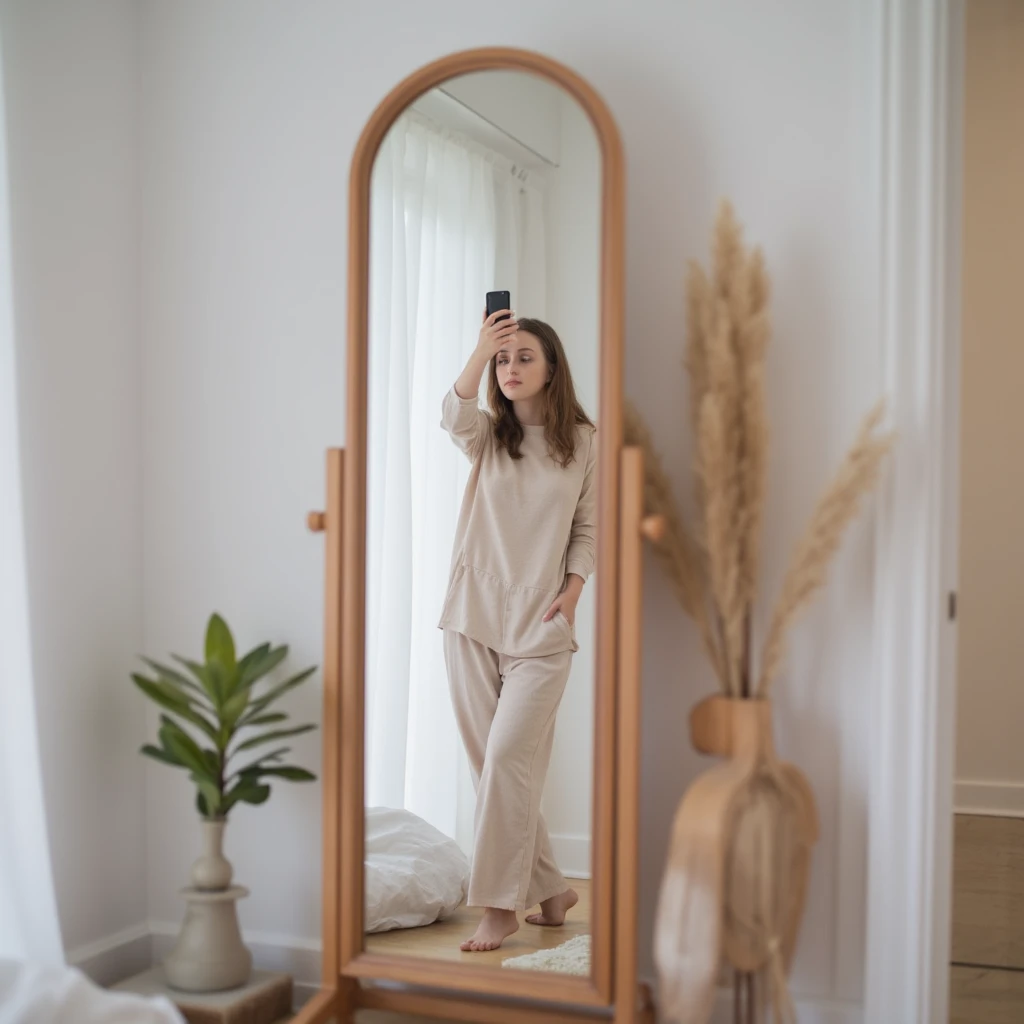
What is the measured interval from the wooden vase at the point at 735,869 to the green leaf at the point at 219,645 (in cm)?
83

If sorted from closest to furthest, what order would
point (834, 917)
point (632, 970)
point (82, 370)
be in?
1. point (632, 970)
2. point (834, 917)
3. point (82, 370)

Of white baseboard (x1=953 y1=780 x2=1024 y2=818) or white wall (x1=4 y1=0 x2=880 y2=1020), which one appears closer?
white wall (x1=4 y1=0 x2=880 y2=1020)

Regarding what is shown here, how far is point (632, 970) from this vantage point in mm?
1633

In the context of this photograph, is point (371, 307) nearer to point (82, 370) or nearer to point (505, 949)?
point (82, 370)

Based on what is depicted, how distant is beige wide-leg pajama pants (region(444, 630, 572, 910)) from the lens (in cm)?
175

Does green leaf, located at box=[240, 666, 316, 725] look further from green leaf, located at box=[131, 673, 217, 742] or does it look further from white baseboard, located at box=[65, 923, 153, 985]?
white baseboard, located at box=[65, 923, 153, 985]

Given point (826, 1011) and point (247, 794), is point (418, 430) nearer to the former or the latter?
point (247, 794)

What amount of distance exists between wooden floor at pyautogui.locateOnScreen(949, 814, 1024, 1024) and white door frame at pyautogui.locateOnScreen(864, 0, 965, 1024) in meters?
0.40

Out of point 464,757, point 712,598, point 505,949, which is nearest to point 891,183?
point 712,598

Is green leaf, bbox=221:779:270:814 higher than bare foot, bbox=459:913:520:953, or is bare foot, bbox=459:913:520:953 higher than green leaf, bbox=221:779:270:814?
green leaf, bbox=221:779:270:814

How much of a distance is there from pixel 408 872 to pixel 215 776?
38 cm

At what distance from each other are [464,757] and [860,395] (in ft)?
2.91

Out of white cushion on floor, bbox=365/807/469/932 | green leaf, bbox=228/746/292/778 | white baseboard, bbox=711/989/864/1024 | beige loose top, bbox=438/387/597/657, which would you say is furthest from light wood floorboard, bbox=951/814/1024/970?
green leaf, bbox=228/746/292/778

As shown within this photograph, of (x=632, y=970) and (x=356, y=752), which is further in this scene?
(x=356, y=752)
